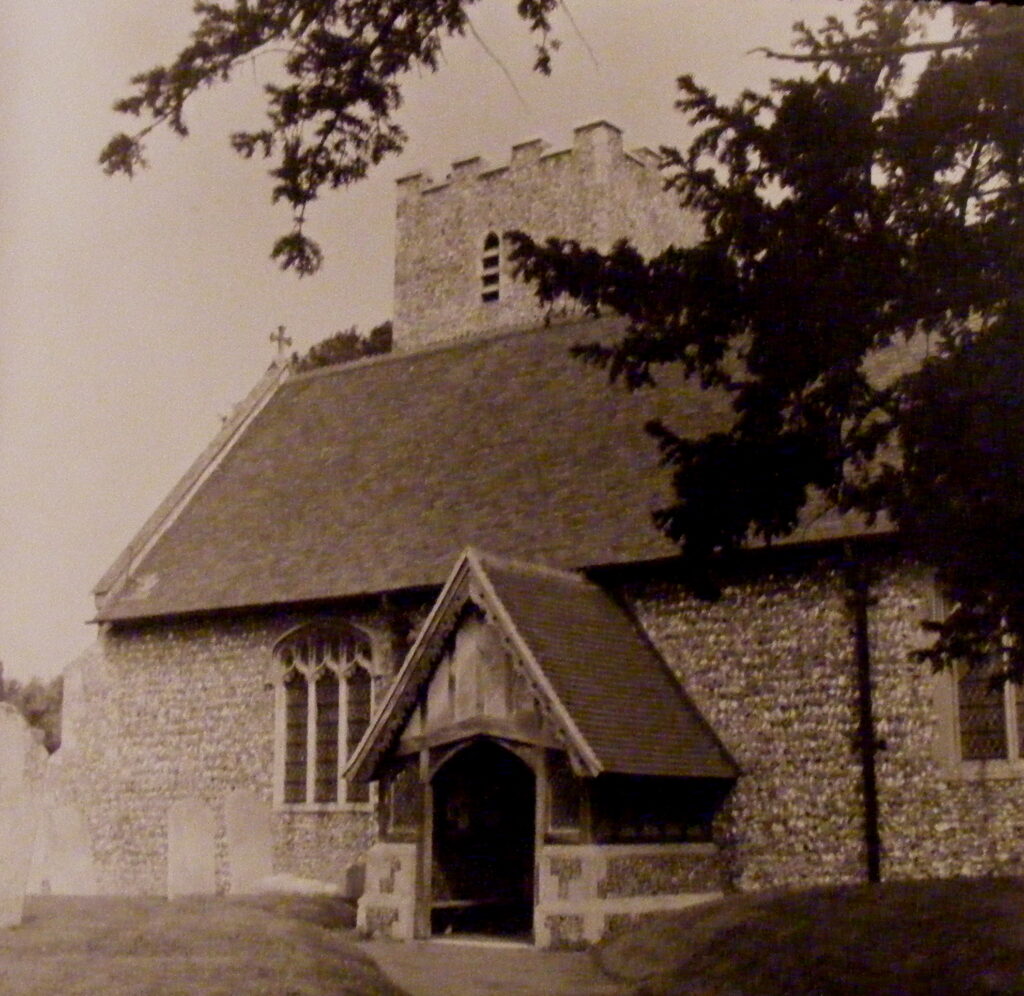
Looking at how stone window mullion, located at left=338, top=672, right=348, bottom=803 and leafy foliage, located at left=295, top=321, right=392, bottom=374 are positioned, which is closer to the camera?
stone window mullion, located at left=338, top=672, right=348, bottom=803

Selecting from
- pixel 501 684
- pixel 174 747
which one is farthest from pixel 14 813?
pixel 174 747

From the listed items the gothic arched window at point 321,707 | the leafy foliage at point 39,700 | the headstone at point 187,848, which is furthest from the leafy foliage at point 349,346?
the headstone at point 187,848

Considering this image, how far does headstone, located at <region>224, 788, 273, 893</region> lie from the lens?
20312 mm

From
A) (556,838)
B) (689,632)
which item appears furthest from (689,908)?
(689,632)

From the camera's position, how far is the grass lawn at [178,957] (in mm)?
9945

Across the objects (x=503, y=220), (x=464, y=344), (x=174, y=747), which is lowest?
(x=174, y=747)

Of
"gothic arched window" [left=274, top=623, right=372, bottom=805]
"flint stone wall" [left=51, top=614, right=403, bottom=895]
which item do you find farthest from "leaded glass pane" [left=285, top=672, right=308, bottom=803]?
"flint stone wall" [left=51, top=614, right=403, bottom=895]

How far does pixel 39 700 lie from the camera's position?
151 ft

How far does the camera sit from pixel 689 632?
19250 mm

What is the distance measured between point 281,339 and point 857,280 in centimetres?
2158

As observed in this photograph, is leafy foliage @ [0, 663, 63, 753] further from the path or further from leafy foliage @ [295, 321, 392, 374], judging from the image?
the path

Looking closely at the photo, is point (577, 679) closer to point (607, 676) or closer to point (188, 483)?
point (607, 676)

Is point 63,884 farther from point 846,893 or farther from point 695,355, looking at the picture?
point 695,355

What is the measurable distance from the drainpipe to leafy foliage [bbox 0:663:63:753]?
94.7 feet
